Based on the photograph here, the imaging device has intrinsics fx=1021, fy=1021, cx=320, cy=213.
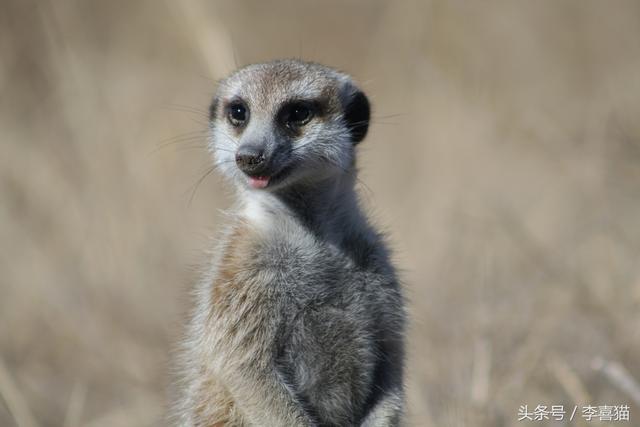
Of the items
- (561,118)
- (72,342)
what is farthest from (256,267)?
(561,118)

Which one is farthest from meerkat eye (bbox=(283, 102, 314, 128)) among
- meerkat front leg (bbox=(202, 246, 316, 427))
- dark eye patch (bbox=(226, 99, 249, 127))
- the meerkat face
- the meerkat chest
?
meerkat front leg (bbox=(202, 246, 316, 427))

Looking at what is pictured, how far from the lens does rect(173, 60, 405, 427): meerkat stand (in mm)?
3799

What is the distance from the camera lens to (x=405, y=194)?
28.3 feet

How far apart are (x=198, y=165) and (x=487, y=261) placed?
14.7 feet

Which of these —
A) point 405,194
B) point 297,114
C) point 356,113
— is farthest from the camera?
point 405,194

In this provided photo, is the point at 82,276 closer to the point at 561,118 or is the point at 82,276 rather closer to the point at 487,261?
the point at 487,261

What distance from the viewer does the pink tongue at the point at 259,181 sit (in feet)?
12.3

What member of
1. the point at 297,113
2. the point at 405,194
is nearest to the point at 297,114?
the point at 297,113

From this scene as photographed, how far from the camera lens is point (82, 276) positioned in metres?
6.95

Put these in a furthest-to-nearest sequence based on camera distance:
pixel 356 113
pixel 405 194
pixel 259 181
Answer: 1. pixel 405 194
2. pixel 356 113
3. pixel 259 181

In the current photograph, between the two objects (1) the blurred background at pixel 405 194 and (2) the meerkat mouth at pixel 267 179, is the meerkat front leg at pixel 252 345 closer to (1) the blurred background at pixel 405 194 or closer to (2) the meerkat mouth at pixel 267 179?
(2) the meerkat mouth at pixel 267 179

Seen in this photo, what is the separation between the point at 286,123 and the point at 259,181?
0.32m

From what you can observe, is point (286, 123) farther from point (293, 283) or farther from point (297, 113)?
point (293, 283)

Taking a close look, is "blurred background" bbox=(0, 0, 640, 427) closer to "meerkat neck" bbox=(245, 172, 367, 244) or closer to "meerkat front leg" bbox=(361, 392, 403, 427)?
"meerkat neck" bbox=(245, 172, 367, 244)
